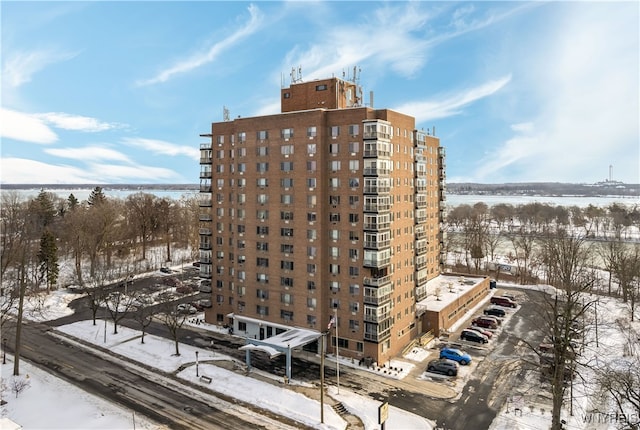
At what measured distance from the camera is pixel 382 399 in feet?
122

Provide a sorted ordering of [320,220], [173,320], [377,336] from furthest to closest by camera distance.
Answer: [173,320], [320,220], [377,336]

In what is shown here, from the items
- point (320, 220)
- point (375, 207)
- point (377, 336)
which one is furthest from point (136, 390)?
point (375, 207)

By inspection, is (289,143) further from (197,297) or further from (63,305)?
(63,305)

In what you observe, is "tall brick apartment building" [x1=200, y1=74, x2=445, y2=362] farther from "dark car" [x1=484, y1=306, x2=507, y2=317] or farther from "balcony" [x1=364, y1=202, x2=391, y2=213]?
"dark car" [x1=484, y1=306, x2=507, y2=317]

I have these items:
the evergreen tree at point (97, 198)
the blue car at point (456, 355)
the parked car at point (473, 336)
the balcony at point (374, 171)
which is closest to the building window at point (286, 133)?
the balcony at point (374, 171)

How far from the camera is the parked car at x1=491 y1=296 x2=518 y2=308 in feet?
222

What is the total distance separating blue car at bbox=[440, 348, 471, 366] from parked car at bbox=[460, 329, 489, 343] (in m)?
6.39

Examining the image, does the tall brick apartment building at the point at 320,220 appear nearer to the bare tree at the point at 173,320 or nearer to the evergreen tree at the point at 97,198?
the bare tree at the point at 173,320

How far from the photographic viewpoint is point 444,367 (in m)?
42.0

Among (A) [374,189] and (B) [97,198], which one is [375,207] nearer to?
(A) [374,189]

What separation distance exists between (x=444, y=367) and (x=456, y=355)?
3785 mm

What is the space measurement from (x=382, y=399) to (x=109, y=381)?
26.8 metres

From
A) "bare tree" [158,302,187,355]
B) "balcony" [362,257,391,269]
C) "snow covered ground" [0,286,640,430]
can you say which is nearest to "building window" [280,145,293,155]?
"balcony" [362,257,391,269]

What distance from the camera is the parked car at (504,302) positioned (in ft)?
222
